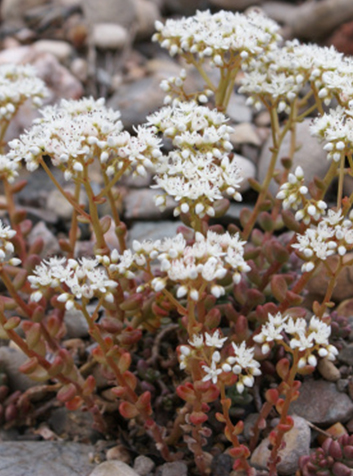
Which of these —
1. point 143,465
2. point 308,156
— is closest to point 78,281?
point 143,465

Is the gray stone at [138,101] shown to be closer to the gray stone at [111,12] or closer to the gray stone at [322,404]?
the gray stone at [111,12]

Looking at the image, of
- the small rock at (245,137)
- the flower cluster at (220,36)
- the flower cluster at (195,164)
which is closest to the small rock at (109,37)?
the small rock at (245,137)

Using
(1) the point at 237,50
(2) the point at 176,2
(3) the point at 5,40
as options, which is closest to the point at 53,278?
(1) the point at 237,50

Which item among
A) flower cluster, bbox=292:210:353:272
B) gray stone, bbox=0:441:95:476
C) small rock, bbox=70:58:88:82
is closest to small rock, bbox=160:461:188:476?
gray stone, bbox=0:441:95:476

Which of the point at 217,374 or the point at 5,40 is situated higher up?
the point at 5,40

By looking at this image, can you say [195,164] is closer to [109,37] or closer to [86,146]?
[86,146]

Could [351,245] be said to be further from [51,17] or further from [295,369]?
[51,17]
